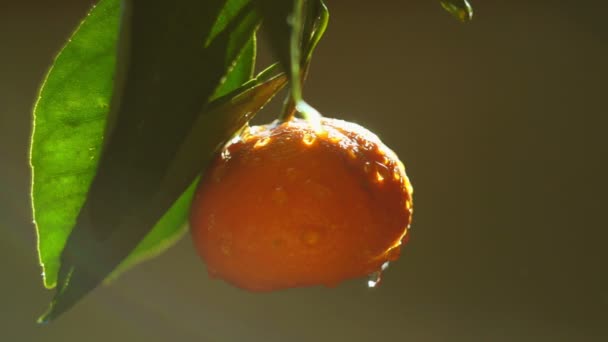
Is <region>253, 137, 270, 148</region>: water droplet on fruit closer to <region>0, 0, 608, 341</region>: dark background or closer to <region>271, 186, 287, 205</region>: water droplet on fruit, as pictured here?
<region>271, 186, 287, 205</region>: water droplet on fruit

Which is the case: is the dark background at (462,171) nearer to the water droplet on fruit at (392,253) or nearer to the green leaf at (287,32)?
the water droplet on fruit at (392,253)

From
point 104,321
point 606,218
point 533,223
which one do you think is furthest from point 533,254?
point 104,321

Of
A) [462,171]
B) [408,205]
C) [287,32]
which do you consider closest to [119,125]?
[287,32]

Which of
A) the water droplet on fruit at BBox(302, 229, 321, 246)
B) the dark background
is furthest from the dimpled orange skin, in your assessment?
the dark background

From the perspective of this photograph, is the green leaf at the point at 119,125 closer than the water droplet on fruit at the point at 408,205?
Yes

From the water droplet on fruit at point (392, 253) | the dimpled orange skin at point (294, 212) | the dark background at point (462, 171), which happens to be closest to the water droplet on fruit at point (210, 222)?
the dimpled orange skin at point (294, 212)

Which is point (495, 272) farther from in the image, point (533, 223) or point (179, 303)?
point (179, 303)
